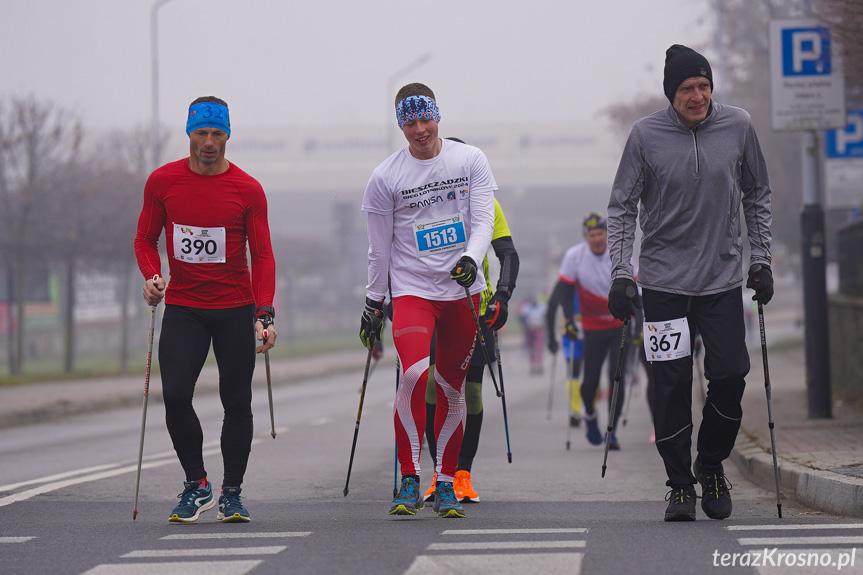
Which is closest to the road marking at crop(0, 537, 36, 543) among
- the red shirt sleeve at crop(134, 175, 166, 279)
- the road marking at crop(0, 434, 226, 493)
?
the red shirt sleeve at crop(134, 175, 166, 279)

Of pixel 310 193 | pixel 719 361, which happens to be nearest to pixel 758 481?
pixel 719 361

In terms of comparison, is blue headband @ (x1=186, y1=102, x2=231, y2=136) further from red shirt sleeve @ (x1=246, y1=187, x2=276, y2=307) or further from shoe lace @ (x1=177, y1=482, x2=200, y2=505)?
shoe lace @ (x1=177, y1=482, x2=200, y2=505)

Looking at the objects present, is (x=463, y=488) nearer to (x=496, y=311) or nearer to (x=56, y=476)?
(x=496, y=311)

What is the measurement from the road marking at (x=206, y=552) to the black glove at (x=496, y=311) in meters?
1.88

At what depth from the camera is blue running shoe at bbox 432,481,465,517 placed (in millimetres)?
6488

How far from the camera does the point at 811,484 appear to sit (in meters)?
7.02

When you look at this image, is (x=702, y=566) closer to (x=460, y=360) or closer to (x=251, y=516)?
(x=460, y=360)

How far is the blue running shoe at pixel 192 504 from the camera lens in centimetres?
640

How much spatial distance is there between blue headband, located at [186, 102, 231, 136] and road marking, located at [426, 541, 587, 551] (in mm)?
2389

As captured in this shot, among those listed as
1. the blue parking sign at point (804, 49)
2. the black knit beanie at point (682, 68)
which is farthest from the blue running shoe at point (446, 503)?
the blue parking sign at point (804, 49)

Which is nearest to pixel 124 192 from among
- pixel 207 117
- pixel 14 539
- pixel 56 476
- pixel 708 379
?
pixel 56 476

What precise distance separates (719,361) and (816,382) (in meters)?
5.49

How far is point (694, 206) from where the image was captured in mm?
6219

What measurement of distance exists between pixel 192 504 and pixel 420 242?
5.67ft
